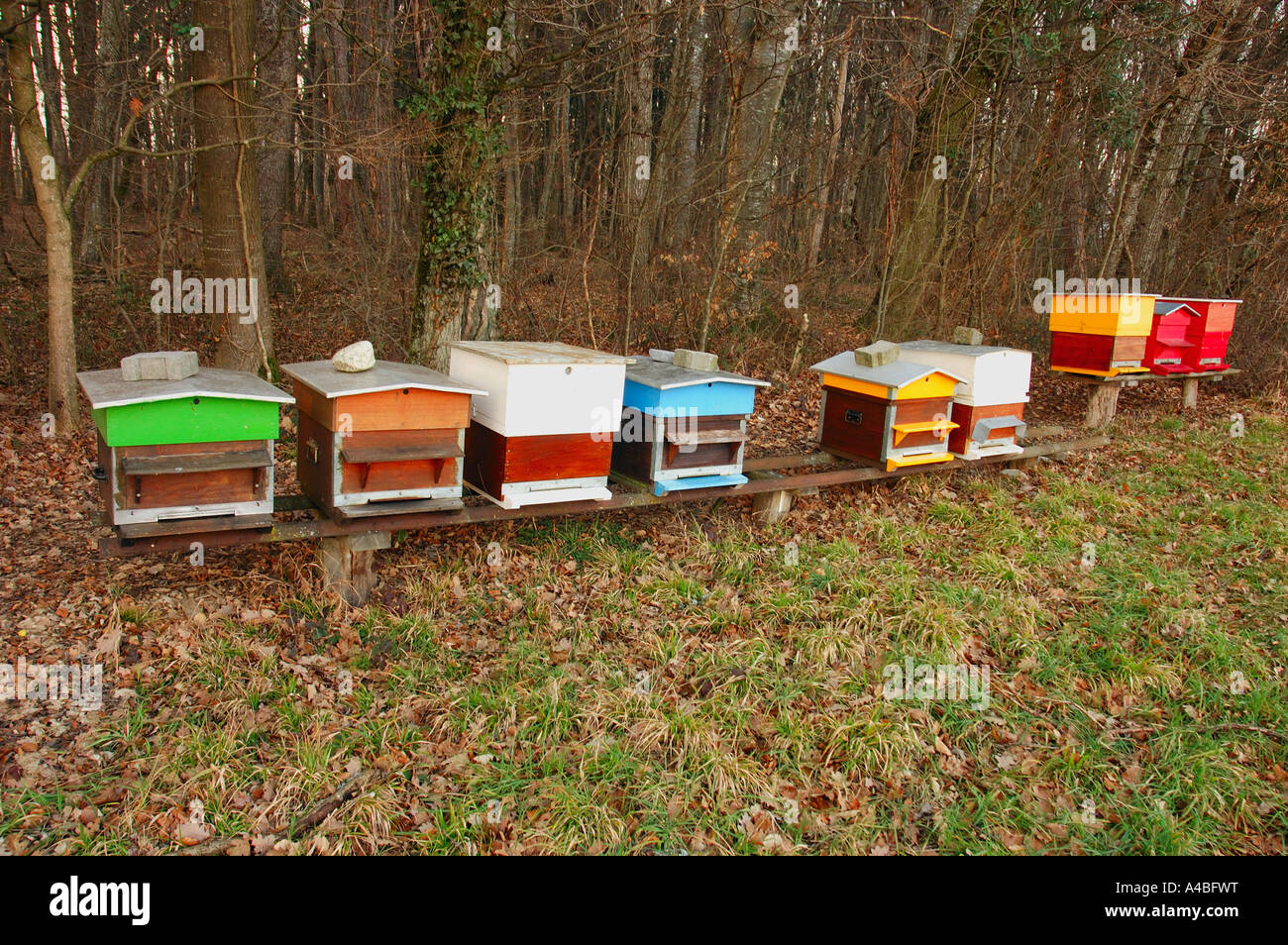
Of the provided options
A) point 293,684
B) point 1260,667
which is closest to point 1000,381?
point 1260,667

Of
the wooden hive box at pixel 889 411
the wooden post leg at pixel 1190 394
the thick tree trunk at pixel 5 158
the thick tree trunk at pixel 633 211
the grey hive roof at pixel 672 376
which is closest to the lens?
the grey hive roof at pixel 672 376

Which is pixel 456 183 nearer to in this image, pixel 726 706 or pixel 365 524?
pixel 365 524

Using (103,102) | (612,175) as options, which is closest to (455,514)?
(612,175)

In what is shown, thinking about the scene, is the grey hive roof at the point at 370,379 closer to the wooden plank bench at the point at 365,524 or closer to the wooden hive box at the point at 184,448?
the wooden hive box at the point at 184,448

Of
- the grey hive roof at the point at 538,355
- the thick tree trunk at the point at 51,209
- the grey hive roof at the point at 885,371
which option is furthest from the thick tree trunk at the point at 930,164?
the thick tree trunk at the point at 51,209

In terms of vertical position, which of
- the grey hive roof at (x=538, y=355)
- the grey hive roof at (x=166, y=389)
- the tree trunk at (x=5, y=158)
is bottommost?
the grey hive roof at (x=166, y=389)

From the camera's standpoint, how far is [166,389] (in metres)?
4.25

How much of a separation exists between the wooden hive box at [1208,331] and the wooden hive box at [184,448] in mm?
10235

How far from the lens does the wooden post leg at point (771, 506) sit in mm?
7047

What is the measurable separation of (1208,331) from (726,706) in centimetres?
946

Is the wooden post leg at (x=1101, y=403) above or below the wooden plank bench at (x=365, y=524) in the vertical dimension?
above

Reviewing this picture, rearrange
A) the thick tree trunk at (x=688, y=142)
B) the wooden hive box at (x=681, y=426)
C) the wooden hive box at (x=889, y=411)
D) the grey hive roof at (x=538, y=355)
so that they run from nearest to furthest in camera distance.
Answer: the grey hive roof at (x=538, y=355), the wooden hive box at (x=681, y=426), the wooden hive box at (x=889, y=411), the thick tree trunk at (x=688, y=142)

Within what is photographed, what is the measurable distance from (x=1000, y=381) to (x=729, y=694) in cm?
→ 429

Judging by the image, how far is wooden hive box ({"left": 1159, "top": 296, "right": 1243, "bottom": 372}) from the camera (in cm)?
1062
